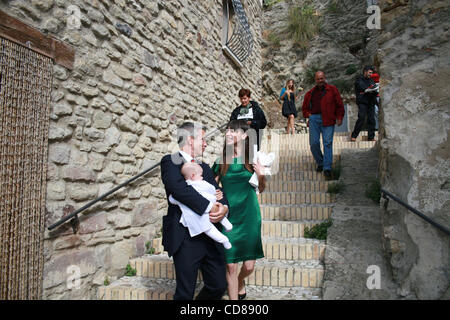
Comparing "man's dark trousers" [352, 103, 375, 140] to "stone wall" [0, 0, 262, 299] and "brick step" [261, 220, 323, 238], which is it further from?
"stone wall" [0, 0, 262, 299]

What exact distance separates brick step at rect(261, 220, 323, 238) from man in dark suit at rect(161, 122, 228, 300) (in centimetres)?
157

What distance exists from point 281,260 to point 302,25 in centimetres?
998

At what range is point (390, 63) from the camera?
265 centimetres

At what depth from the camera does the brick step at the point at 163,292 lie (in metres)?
2.64

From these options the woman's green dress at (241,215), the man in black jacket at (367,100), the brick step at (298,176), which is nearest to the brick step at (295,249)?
the woman's green dress at (241,215)

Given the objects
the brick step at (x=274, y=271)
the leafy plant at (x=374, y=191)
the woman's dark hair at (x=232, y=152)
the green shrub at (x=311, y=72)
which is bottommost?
the brick step at (x=274, y=271)

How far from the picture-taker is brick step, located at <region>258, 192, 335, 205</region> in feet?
13.7

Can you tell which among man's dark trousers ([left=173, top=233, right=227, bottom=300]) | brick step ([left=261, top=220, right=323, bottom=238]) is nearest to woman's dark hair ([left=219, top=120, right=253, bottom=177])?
man's dark trousers ([left=173, top=233, right=227, bottom=300])

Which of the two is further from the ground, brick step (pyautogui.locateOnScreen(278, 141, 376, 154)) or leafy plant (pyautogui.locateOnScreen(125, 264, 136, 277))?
brick step (pyautogui.locateOnScreen(278, 141, 376, 154))

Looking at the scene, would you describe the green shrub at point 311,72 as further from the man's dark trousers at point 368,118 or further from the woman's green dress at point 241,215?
the woman's green dress at point 241,215

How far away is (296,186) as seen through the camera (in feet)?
15.4

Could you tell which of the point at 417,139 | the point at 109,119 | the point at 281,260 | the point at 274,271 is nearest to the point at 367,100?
the point at 417,139

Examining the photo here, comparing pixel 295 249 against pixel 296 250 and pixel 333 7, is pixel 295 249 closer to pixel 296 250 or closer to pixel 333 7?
pixel 296 250
